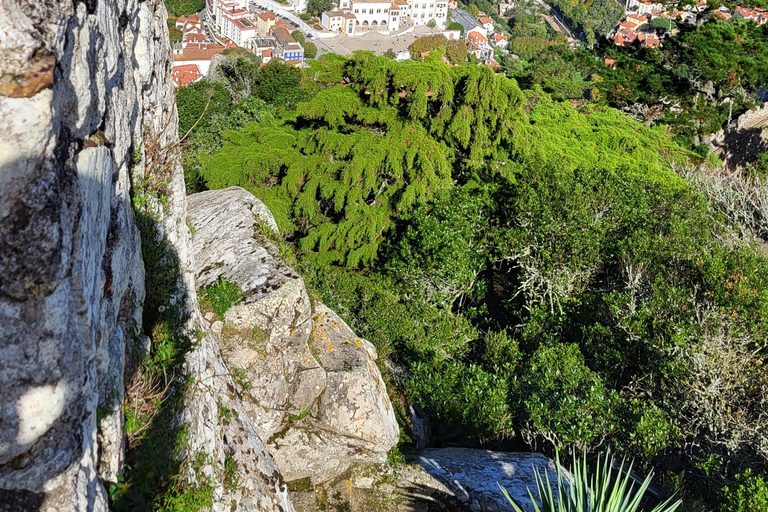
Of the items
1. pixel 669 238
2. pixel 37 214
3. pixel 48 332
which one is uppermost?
pixel 37 214

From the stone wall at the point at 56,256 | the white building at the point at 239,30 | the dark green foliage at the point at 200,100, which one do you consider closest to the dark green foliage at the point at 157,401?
the stone wall at the point at 56,256

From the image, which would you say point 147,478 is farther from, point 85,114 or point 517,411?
point 517,411

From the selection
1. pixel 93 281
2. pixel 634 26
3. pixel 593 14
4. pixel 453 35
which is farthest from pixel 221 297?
pixel 593 14

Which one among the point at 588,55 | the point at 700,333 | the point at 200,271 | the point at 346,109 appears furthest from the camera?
the point at 588,55

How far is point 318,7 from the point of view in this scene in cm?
11600

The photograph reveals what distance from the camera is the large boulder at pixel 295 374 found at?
6.90 metres

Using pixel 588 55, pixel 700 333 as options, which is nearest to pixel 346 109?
pixel 700 333

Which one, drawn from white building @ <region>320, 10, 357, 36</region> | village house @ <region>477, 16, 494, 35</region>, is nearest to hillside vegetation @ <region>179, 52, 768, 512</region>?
white building @ <region>320, 10, 357, 36</region>

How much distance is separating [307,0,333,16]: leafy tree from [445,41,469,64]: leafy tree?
31.3 metres

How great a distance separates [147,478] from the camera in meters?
3.93

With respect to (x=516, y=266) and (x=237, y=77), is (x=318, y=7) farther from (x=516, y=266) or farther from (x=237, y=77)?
(x=516, y=266)

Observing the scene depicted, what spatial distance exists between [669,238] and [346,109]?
24.0 ft

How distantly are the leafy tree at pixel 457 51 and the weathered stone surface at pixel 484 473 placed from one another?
79.7 m

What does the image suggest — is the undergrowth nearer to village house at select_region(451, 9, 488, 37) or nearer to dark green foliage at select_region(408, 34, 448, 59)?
dark green foliage at select_region(408, 34, 448, 59)
